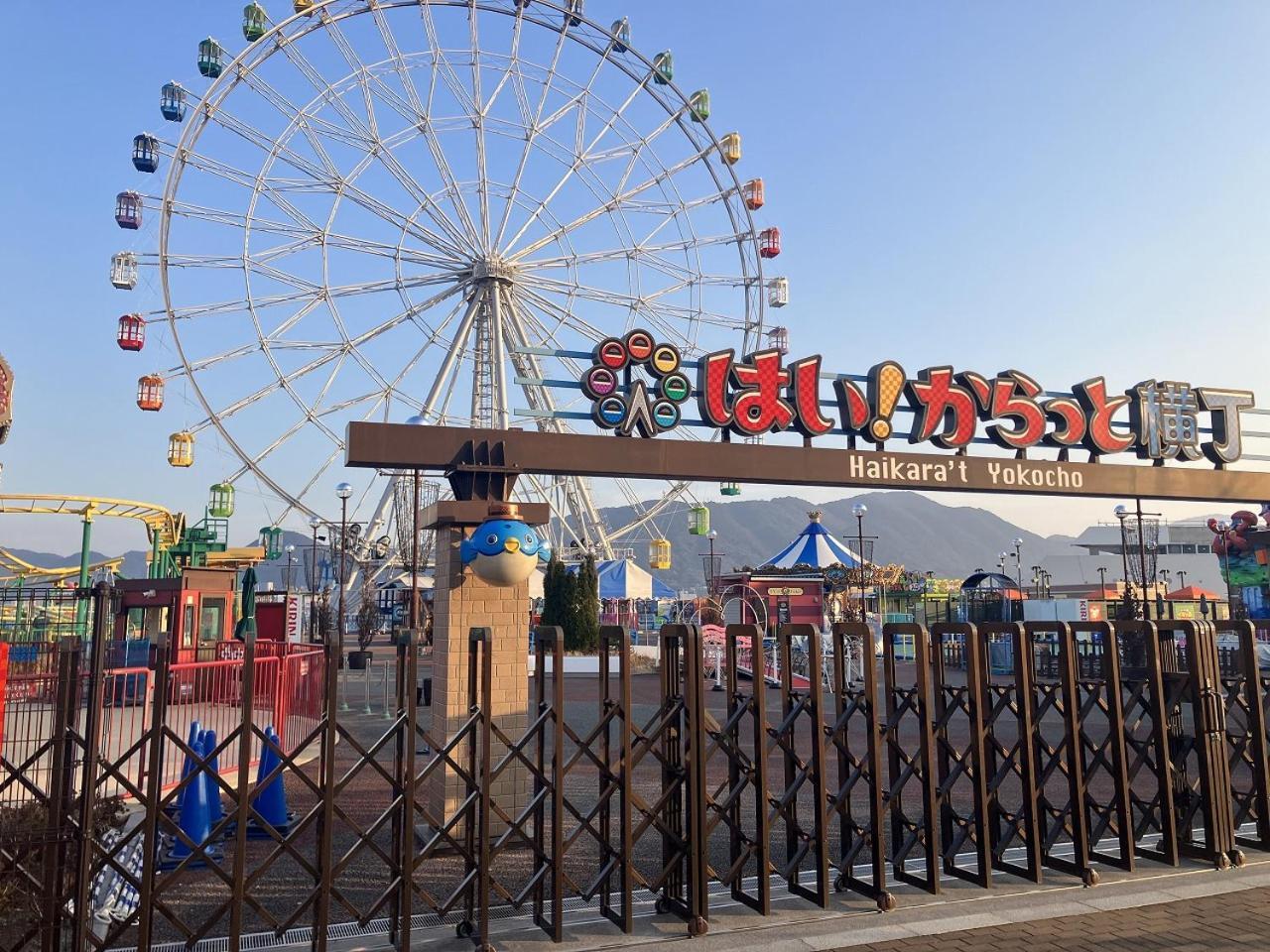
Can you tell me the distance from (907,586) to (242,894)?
55.4m

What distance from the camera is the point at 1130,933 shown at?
6332 mm

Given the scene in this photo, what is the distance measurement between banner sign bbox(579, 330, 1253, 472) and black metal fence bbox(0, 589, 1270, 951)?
3614mm

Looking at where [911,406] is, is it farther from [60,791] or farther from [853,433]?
[60,791]

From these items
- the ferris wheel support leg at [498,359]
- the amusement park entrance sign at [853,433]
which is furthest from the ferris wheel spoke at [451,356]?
the amusement park entrance sign at [853,433]

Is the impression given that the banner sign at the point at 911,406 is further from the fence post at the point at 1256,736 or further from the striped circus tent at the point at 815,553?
the striped circus tent at the point at 815,553

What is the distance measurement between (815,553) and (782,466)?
2913 cm

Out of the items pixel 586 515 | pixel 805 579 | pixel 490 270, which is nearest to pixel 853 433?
pixel 490 270

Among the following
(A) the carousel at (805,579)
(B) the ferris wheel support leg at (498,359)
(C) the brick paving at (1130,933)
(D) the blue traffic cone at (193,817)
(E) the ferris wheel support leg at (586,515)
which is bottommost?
(C) the brick paving at (1130,933)

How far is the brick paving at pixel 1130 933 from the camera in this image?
6086mm

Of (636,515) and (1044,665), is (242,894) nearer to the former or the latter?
(1044,665)

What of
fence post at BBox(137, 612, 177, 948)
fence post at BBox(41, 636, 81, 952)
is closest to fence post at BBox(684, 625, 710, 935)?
fence post at BBox(137, 612, 177, 948)

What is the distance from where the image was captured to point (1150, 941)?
20.2ft

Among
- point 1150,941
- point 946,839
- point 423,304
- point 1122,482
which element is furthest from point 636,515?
point 1150,941

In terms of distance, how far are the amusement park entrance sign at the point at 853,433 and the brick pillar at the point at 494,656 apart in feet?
3.97
